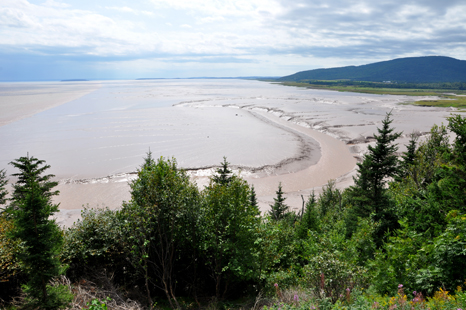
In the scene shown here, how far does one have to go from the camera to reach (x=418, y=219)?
44.8 feet

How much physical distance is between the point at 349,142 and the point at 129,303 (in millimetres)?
57065

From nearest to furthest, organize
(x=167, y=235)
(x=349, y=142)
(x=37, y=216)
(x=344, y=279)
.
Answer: (x=344, y=279), (x=37, y=216), (x=167, y=235), (x=349, y=142)

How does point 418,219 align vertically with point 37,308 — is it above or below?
above

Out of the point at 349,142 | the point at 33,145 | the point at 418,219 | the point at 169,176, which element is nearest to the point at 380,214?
the point at 418,219

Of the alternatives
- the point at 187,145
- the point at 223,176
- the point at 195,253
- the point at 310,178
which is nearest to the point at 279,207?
the point at 223,176

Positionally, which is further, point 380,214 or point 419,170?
point 419,170

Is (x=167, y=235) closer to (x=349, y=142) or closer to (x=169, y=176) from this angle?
(x=169, y=176)

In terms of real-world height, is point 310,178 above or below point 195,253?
below

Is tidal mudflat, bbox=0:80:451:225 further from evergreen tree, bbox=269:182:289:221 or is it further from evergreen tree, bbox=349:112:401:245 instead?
evergreen tree, bbox=349:112:401:245

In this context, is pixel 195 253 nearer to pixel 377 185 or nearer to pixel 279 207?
pixel 377 185

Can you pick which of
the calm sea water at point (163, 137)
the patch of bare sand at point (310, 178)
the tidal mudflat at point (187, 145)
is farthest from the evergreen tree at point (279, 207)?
the calm sea water at point (163, 137)

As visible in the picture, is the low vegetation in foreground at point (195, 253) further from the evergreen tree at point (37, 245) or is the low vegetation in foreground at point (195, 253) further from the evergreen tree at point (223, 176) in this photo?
the evergreen tree at point (223, 176)

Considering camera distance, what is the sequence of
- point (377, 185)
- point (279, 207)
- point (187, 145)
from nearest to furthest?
point (377, 185) → point (279, 207) → point (187, 145)

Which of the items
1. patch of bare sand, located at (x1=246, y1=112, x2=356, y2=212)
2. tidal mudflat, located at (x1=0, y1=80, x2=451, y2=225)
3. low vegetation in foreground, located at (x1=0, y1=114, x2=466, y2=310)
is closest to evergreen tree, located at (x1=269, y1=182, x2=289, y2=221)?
patch of bare sand, located at (x1=246, y1=112, x2=356, y2=212)
